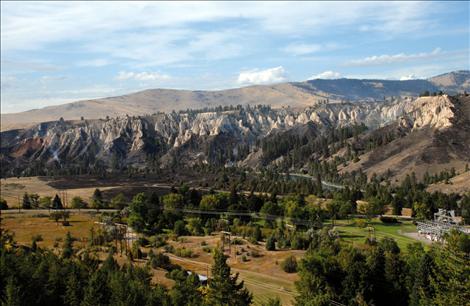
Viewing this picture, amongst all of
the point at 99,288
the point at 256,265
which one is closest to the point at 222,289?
the point at 99,288

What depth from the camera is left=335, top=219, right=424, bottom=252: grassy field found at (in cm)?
8662

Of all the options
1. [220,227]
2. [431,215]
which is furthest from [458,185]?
[220,227]

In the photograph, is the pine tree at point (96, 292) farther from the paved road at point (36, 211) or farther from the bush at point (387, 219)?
the paved road at point (36, 211)

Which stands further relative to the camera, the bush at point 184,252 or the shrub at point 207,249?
the shrub at point 207,249

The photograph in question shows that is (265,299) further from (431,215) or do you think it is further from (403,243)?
(431,215)

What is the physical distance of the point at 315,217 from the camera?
102 meters

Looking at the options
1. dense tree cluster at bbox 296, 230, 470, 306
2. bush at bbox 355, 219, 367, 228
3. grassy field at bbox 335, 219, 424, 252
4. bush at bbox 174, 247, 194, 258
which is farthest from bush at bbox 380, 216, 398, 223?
bush at bbox 174, 247, 194, 258

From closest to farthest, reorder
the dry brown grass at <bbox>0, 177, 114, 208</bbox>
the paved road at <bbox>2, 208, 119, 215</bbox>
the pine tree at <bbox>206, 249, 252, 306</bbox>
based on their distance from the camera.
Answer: the pine tree at <bbox>206, 249, 252, 306</bbox>, the paved road at <bbox>2, 208, 119, 215</bbox>, the dry brown grass at <bbox>0, 177, 114, 208</bbox>

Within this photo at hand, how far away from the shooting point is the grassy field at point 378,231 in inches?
3410

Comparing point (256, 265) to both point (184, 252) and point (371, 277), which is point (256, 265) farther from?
point (371, 277)

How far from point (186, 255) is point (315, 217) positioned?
33822 mm

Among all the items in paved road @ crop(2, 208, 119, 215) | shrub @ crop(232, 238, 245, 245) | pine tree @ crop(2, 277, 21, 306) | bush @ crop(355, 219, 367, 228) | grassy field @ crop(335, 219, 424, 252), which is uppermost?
pine tree @ crop(2, 277, 21, 306)

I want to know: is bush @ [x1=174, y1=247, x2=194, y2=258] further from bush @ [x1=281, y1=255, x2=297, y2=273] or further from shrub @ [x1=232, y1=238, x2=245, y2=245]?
bush @ [x1=281, y1=255, x2=297, y2=273]


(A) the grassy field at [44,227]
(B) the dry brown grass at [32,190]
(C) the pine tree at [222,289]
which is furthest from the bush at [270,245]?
(B) the dry brown grass at [32,190]
